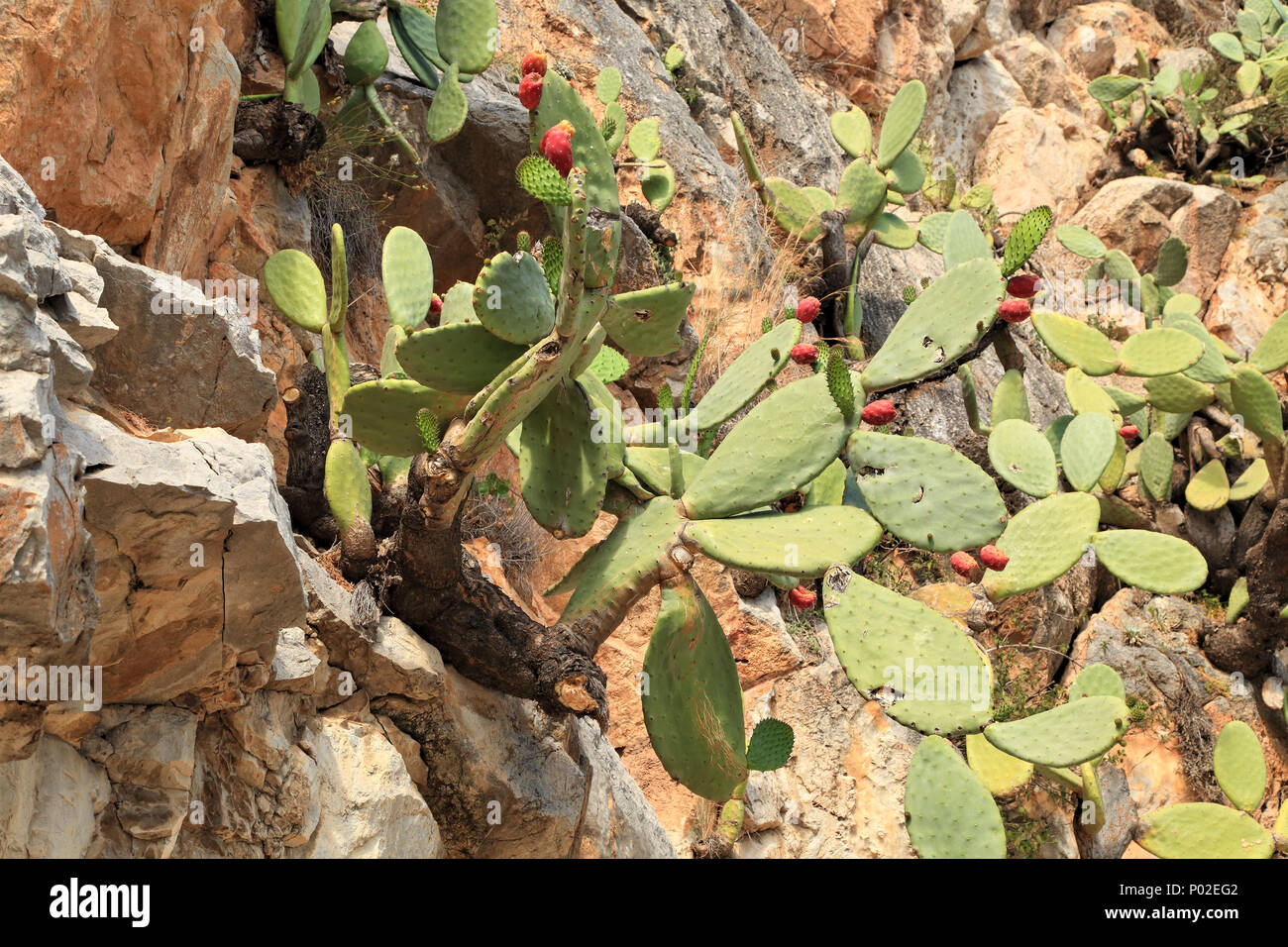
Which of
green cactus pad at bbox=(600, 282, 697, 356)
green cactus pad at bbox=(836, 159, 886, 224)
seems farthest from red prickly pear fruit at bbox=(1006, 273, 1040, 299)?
green cactus pad at bbox=(836, 159, 886, 224)

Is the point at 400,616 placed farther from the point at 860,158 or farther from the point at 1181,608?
the point at 1181,608

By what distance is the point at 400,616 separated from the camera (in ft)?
10.2

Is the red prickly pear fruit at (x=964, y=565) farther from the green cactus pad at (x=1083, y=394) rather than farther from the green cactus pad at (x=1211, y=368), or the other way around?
the green cactus pad at (x=1211, y=368)

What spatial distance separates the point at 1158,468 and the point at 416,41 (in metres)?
4.99

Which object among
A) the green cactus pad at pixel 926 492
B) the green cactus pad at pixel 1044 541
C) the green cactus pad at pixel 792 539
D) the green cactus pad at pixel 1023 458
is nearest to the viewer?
the green cactus pad at pixel 792 539

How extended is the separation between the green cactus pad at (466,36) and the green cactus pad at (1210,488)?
4.80 m

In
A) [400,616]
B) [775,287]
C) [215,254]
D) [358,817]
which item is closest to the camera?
[358,817]

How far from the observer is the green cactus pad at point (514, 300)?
2365 mm

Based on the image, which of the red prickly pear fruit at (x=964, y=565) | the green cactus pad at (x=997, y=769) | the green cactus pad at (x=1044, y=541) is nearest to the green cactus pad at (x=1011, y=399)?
the green cactus pad at (x=1044, y=541)

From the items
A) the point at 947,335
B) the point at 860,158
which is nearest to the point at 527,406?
the point at 947,335

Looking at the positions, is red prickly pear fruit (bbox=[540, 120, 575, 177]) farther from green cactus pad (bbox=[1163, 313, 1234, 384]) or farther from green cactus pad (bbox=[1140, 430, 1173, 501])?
green cactus pad (bbox=[1140, 430, 1173, 501])

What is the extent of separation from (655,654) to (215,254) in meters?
2.28
